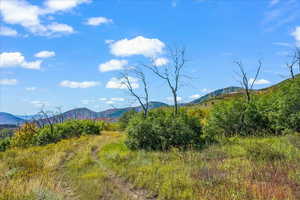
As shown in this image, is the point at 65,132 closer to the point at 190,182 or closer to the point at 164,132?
the point at 164,132

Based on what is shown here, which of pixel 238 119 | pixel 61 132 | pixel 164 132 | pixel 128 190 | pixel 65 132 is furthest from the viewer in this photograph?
pixel 65 132

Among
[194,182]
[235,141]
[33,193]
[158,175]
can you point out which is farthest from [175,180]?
[235,141]

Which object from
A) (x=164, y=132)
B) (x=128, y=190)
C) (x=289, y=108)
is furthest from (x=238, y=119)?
(x=128, y=190)

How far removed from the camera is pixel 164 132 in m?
18.9

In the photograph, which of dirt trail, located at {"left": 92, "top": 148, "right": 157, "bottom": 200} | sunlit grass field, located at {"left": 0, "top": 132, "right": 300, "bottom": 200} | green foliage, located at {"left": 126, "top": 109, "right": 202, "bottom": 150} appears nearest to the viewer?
sunlit grass field, located at {"left": 0, "top": 132, "right": 300, "bottom": 200}

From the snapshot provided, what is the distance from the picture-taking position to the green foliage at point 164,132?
18.5 meters

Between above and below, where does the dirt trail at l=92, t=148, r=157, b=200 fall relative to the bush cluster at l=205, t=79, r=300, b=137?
below

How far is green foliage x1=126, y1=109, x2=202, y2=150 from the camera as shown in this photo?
60.6ft

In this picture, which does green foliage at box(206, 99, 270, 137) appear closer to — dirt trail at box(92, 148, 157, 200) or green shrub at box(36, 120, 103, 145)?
dirt trail at box(92, 148, 157, 200)

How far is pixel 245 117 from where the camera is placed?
23062 millimetres

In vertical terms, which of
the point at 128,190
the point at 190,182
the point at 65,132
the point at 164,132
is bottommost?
the point at 65,132

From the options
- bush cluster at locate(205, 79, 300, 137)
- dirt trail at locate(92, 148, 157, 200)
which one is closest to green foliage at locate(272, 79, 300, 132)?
bush cluster at locate(205, 79, 300, 137)

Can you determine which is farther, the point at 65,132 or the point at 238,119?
the point at 65,132

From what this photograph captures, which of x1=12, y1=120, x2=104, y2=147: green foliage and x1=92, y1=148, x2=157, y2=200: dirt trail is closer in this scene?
x1=92, y1=148, x2=157, y2=200: dirt trail
